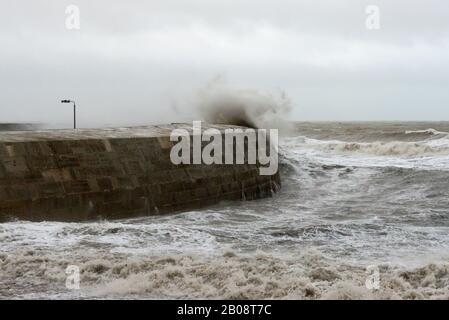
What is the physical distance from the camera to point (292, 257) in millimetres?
6105

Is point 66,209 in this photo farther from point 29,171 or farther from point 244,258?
point 244,258

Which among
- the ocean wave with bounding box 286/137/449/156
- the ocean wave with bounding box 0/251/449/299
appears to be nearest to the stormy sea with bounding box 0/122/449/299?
the ocean wave with bounding box 0/251/449/299

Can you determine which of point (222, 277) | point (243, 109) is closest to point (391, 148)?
point (243, 109)

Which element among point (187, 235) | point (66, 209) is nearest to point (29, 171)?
point (66, 209)

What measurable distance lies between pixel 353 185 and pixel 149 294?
9.92 metres

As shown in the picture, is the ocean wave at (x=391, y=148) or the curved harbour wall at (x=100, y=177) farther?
the ocean wave at (x=391, y=148)

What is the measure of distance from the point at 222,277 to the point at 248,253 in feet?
3.56

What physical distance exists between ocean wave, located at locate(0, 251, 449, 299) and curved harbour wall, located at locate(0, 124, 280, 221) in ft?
6.91

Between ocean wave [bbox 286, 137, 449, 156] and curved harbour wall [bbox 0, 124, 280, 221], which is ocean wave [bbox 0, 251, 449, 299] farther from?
ocean wave [bbox 286, 137, 449, 156]

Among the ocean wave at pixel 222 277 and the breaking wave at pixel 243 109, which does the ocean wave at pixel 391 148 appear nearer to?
the breaking wave at pixel 243 109

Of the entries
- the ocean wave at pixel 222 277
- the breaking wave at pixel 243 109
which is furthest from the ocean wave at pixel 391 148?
the ocean wave at pixel 222 277

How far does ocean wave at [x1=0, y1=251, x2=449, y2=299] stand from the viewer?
4828mm

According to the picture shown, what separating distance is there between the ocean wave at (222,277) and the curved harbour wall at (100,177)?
2.11 m

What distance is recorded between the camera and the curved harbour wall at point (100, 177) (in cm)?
787
